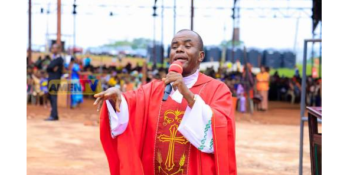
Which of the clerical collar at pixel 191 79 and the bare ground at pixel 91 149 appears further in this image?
the bare ground at pixel 91 149

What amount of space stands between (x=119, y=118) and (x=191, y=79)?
0.59 meters

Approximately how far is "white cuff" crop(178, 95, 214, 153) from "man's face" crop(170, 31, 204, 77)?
0.29 meters

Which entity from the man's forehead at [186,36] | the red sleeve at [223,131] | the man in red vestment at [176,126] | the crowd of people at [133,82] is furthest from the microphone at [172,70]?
the crowd of people at [133,82]

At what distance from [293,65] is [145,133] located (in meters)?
25.9

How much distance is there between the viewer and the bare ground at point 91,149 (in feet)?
26.4

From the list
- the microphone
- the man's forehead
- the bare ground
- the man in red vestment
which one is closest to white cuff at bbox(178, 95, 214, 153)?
the man in red vestment

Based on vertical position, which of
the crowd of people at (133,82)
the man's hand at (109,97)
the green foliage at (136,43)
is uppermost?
the green foliage at (136,43)

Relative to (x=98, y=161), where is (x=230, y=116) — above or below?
above

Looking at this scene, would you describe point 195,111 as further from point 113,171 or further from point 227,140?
point 113,171

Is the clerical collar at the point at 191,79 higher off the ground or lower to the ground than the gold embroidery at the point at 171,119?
higher

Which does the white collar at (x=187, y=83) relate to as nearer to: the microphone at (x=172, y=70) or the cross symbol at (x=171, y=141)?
the cross symbol at (x=171, y=141)

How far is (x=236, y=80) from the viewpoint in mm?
21266

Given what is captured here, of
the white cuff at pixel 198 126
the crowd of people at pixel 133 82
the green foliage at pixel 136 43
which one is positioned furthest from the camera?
the green foliage at pixel 136 43
